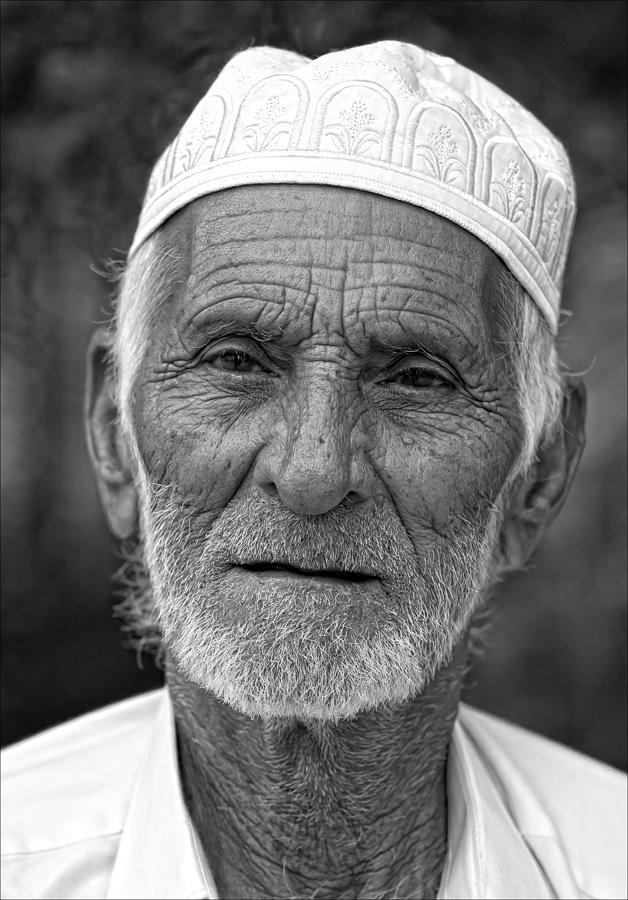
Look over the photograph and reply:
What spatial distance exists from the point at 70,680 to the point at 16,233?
172 cm

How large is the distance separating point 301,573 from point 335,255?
27.1 inches

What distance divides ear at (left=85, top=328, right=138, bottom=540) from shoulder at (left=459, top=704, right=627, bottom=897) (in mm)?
1144

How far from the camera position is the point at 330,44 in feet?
12.6

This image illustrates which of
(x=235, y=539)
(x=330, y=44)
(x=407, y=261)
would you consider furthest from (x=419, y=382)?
(x=330, y=44)

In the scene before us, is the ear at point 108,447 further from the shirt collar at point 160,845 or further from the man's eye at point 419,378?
the man's eye at point 419,378

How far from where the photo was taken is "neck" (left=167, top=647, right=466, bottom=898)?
8.46 ft

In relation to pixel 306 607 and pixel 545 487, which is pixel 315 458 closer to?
pixel 306 607

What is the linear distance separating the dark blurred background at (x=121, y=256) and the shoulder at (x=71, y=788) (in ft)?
4.13

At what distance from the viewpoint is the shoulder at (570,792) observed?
9.14 feet

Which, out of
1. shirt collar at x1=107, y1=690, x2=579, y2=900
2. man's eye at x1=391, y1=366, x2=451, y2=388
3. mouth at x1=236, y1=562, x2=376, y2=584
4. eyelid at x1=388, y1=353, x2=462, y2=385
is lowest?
shirt collar at x1=107, y1=690, x2=579, y2=900

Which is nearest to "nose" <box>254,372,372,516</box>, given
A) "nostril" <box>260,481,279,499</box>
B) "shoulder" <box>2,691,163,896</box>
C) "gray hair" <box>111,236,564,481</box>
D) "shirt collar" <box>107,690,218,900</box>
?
"nostril" <box>260,481,279,499</box>

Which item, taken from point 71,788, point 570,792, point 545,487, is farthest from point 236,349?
point 570,792

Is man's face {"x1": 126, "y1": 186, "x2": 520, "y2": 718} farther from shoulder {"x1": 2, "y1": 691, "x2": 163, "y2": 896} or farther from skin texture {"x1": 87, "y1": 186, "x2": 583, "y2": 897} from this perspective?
shoulder {"x1": 2, "y1": 691, "x2": 163, "y2": 896}

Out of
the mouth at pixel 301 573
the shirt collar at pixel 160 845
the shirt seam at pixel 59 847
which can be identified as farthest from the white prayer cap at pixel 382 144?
the shirt seam at pixel 59 847
